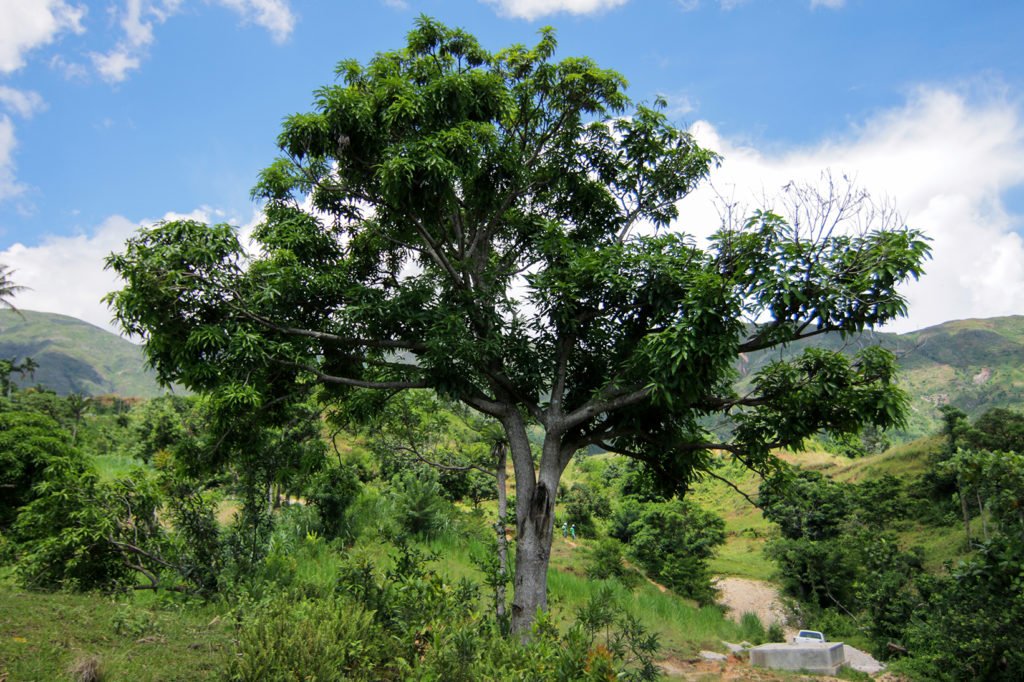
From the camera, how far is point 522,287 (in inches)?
378

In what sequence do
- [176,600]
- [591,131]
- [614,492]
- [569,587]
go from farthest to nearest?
[614,492]
[569,587]
[591,131]
[176,600]

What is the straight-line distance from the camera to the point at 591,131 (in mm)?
10367

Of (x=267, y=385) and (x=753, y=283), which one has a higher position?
(x=753, y=283)

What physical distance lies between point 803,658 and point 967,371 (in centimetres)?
13504

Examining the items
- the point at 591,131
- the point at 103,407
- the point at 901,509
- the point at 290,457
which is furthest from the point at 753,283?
the point at 103,407

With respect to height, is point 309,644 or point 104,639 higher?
point 309,644

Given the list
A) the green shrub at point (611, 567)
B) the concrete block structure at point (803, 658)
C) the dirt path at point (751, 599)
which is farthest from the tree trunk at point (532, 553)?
the dirt path at point (751, 599)

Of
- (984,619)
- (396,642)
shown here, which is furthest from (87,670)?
(984,619)

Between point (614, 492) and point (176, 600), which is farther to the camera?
point (614, 492)

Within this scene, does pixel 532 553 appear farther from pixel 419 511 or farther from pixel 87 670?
pixel 419 511

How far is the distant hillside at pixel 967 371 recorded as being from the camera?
10269cm

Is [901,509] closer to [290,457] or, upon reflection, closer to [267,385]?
[290,457]

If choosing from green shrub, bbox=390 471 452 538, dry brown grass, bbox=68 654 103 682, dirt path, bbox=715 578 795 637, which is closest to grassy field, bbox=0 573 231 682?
dry brown grass, bbox=68 654 103 682

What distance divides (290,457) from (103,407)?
72.3 meters
